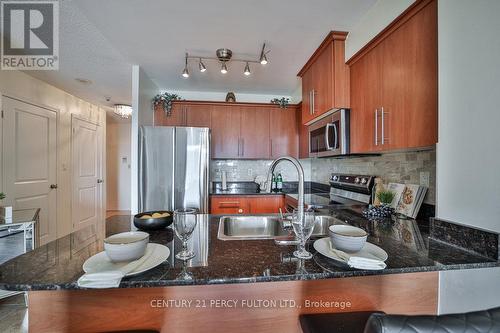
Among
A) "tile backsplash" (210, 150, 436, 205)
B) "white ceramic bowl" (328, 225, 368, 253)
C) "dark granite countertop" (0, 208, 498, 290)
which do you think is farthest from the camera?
"tile backsplash" (210, 150, 436, 205)

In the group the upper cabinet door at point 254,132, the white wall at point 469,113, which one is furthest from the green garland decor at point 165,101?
the white wall at point 469,113

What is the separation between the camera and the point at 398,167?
166 centimetres

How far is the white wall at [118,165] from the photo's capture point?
5.77m

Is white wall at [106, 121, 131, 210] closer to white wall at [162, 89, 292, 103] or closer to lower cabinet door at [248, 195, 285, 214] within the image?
white wall at [162, 89, 292, 103]

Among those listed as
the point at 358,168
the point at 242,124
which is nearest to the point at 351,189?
the point at 358,168

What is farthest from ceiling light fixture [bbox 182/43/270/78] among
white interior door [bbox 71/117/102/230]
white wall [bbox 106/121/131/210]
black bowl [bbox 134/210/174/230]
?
white wall [bbox 106/121/131/210]

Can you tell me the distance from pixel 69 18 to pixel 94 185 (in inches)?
138

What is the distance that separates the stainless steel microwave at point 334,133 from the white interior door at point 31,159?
11.6ft

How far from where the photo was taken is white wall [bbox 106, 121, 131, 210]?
577 cm

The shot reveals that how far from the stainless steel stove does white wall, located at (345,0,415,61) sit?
104 cm

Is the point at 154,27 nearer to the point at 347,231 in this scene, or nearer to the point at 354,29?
the point at 354,29

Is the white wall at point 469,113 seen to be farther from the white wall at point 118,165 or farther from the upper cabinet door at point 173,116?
the white wall at point 118,165

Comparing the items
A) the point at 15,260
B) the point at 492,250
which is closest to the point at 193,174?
the point at 15,260

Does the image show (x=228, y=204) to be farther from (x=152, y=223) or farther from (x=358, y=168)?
(x=152, y=223)
